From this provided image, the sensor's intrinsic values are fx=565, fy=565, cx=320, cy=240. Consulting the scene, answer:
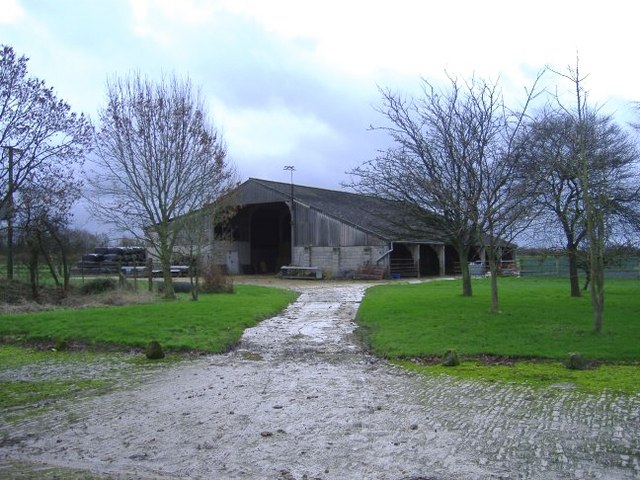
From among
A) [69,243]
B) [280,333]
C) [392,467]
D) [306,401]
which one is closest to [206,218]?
[69,243]

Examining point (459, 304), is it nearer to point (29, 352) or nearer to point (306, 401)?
point (306, 401)

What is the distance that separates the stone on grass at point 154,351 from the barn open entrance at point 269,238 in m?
40.8

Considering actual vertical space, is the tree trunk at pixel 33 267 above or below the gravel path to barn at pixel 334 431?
above

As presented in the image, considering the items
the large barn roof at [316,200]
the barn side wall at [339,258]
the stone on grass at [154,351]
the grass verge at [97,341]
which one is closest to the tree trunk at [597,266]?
the grass verge at [97,341]

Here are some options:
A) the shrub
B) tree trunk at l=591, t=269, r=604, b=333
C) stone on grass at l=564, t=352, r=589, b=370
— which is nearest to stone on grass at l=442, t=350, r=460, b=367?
stone on grass at l=564, t=352, r=589, b=370

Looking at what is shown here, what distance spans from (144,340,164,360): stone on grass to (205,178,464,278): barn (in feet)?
63.6

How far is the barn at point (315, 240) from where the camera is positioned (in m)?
40.9

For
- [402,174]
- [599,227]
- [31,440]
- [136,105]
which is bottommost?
[31,440]

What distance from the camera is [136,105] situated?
21875 millimetres

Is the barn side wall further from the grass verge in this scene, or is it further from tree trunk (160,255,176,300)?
the grass verge

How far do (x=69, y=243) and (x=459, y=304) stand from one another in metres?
18.7

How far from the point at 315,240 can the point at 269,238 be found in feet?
42.0

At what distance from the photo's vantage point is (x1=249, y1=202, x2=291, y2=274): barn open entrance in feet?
175

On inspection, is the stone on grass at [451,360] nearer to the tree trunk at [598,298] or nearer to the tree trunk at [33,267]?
the tree trunk at [598,298]
